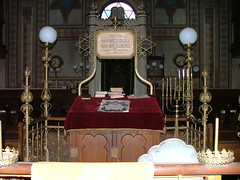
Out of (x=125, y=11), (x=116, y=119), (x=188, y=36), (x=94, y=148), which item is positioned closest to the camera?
(x=116, y=119)

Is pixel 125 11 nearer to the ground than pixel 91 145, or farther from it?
farther from it

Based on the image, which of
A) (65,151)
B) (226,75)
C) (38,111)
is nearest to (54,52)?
(38,111)

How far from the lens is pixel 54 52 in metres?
14.4

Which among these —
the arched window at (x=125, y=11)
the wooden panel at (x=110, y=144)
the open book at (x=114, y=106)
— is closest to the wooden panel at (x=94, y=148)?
the wooden panel at (x=110, y=144)

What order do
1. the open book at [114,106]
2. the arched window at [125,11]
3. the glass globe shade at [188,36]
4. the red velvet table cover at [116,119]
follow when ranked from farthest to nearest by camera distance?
the arched window at [125,11] → the glass globe shade at [188,36] → the open book at [114,106] → the red velvet table cover at [116,119]

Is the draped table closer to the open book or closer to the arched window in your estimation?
the open book

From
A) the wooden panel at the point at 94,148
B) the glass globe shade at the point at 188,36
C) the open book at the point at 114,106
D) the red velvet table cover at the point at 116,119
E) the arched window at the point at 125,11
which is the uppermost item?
the arched window at the point at 125,11

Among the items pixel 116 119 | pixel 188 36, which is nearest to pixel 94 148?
pixel 116 119

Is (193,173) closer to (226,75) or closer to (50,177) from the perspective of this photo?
(50,177)

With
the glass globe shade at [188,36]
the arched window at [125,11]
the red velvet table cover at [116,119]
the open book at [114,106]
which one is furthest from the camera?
the arched window at [125,11]

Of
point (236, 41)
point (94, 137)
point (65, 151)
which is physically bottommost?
point (65, 151)

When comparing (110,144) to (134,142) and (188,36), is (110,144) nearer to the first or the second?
(134,142)

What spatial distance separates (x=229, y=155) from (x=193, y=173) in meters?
0.25

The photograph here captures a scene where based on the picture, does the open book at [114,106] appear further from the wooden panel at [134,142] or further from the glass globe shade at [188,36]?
the glass globe shade at [188,36]
